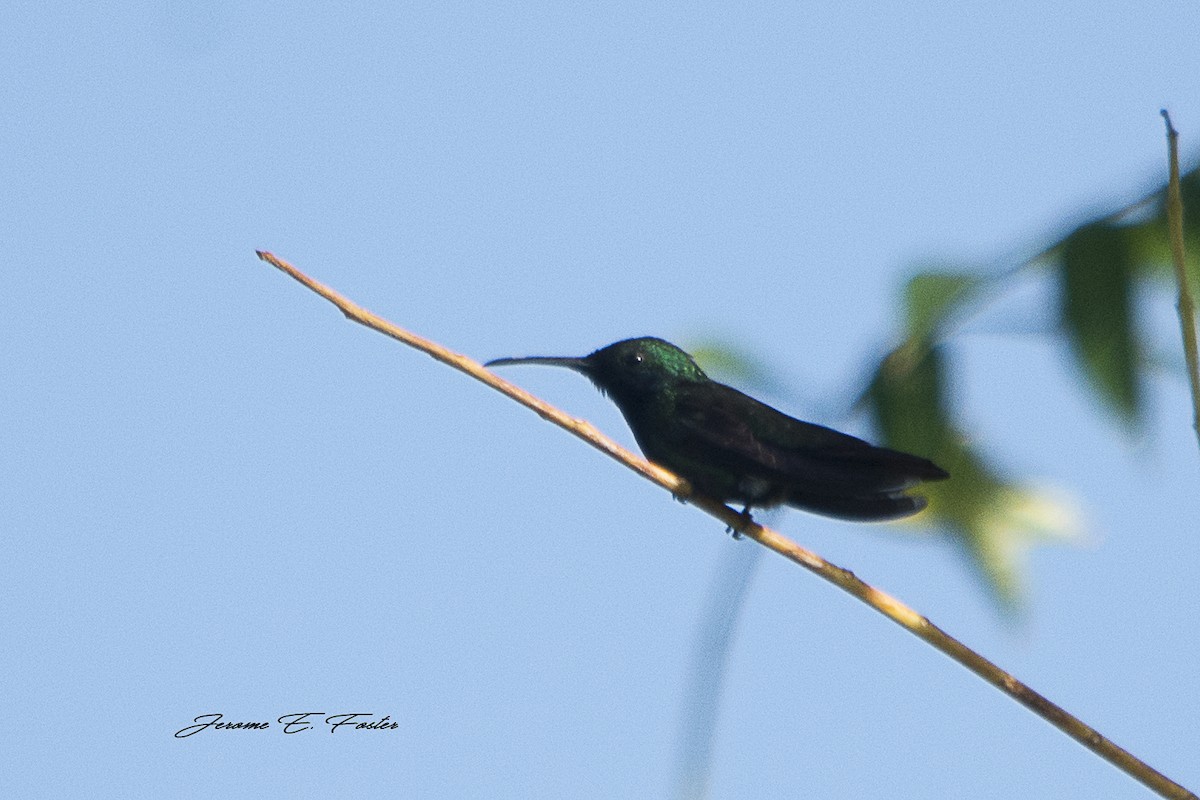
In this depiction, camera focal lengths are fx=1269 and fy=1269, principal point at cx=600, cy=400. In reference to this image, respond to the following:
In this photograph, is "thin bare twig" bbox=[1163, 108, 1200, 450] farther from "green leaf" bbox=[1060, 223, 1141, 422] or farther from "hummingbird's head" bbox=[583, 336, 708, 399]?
"hummingbird's head" bbox=[583, 336, 708, 399]

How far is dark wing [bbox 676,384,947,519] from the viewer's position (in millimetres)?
2201

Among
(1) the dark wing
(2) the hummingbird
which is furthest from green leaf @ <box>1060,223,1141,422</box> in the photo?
(2) the hummingbird

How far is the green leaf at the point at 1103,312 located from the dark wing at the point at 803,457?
1.02ft

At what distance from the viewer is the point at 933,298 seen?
5.11 ft

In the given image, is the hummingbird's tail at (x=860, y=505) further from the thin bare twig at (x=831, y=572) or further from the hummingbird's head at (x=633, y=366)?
the hummingbird's head at (x=633, y=366)

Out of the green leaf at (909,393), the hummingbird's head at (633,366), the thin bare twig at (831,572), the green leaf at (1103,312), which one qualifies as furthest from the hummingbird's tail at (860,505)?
the hummingbird's head at (633,366)

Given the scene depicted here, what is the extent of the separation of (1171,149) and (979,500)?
1.71 ft

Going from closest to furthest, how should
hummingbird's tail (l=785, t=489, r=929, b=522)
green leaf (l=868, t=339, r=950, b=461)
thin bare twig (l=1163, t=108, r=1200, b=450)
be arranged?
thin bare twig (l=1163, t=108, r=1200, b=450)
green leaf (l=868, t=339, r=950, b=461)
hummingbird's tail (l=785, t=489, r=929, b=522)

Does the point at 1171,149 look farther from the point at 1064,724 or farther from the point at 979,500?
the point at 1064,724

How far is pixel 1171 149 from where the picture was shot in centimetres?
140

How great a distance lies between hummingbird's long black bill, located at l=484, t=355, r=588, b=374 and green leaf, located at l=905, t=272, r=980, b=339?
1816mm

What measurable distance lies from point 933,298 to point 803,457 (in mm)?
1207

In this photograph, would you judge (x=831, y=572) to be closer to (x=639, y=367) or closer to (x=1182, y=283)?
(x=1182, y=283)

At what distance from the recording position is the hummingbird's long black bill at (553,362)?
3322 mm
